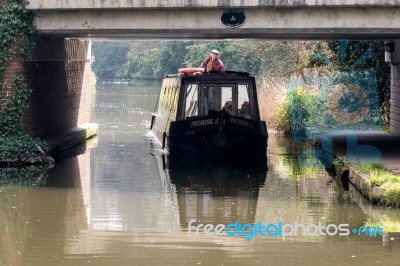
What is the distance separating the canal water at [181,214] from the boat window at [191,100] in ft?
4.89

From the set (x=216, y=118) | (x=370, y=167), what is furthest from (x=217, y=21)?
(x=370, y=167)

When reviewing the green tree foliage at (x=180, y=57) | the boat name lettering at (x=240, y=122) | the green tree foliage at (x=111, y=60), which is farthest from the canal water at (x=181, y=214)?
the green tree foliage at (x=111, y=60)

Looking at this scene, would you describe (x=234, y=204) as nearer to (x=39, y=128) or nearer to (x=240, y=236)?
(x=240, y=236)

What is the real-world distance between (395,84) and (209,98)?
4.92 meters

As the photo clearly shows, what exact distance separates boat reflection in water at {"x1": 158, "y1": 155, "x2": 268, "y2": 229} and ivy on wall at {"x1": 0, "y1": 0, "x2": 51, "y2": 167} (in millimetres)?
2848

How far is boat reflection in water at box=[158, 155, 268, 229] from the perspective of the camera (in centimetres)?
1482

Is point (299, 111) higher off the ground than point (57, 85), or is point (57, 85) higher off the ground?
point (57, 85)

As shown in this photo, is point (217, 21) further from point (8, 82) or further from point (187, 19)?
point (8, 82)

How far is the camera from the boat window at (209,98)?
23.5 meters

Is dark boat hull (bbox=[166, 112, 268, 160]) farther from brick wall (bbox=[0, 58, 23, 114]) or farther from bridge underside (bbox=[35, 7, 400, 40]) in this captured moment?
brick wall (bbox=[0, 58, 23, 114])

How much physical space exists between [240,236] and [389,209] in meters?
2.78

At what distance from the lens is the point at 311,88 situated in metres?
30.7

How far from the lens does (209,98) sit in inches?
926

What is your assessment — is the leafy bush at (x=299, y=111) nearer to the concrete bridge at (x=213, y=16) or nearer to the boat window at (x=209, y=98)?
the boat window at (x=209, y=98)
